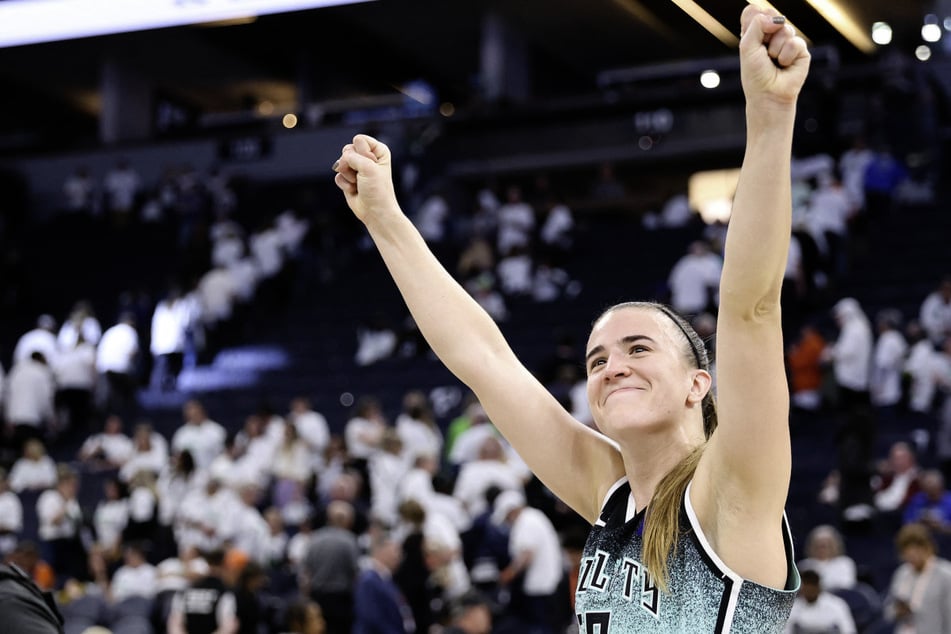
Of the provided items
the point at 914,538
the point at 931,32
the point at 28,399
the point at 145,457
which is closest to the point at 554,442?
the point at 914,538

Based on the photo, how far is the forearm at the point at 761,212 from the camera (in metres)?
1.86

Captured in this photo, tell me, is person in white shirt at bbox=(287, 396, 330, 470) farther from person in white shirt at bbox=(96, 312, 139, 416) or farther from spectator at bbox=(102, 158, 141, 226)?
spectator at bbox=(102, 158, 141, 226)

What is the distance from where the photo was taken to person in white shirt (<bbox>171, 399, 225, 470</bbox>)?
578 inches

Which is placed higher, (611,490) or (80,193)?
(80,193)

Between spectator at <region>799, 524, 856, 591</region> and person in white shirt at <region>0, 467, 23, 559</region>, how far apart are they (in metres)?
6.91

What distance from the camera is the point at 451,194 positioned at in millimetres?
23750

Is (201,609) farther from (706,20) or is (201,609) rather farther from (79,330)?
(79,330)

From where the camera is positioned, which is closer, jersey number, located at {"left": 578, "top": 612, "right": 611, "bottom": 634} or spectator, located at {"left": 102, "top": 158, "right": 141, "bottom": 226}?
jersey number, located at {"left": 578, "top": 612, "right": 611, "bottom": 634}

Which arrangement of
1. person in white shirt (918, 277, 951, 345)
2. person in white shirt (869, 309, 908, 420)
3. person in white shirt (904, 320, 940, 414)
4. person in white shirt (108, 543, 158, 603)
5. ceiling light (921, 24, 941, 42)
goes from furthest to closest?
ceiling light (921, 24, 941, 42) < person in white shirt (918, 277, 951, 345) < person in white shirt (869, 309, 908, 420) < person in white shirt (904, 320, 940, 414) < person in white shirt (108, 543, 158, 603)

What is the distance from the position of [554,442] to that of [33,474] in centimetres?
1321

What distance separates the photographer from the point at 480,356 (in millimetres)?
2533

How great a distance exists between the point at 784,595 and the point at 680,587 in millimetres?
147

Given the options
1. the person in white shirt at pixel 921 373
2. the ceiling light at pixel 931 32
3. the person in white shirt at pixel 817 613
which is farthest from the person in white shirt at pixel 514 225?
the person in white shirt at pixel 817 613

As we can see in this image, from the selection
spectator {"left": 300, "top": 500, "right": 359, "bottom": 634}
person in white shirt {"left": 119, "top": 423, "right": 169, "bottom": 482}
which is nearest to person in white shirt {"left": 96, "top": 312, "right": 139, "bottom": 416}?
person in white shirt {"left": 119, "top": 423, "right": 169, "bottom": 482}
